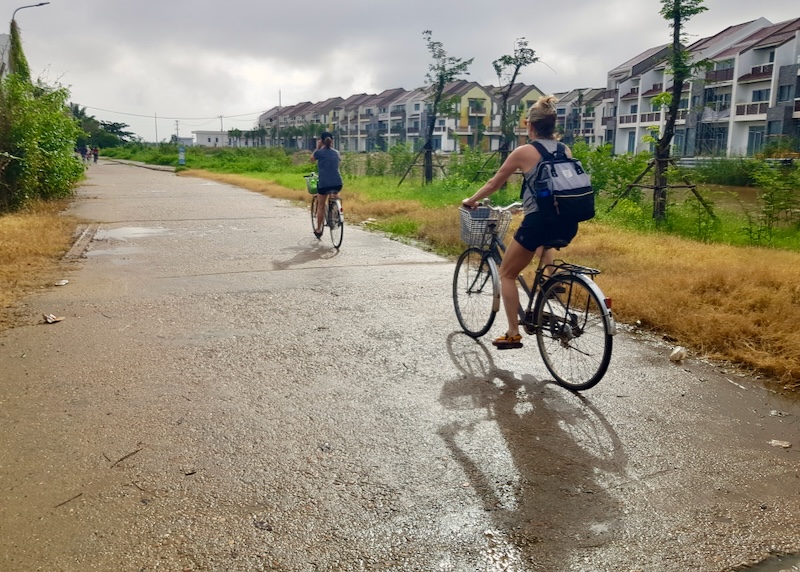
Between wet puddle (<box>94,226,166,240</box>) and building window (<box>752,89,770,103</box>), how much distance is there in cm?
5047

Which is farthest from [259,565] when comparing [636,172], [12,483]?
[636,172]

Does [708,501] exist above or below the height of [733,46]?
below

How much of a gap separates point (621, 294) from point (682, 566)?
4.51m

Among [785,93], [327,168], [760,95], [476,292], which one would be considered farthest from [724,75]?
[476,292]

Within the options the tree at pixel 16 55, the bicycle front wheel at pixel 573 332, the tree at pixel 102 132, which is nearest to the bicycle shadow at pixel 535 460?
the bicycle front wheel at pixel 573 332

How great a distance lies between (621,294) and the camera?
7039 millimetres

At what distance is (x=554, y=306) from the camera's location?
498 centimetres

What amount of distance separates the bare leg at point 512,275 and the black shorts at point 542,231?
13 centimetres

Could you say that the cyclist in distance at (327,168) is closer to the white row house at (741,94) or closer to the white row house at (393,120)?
the white row house at (741,94)

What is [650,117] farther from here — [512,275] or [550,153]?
[550,153]

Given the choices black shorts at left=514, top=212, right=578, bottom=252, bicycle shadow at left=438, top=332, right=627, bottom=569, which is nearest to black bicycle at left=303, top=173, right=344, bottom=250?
bicycle shadow at left=438, top=332, right=627, bottom=569

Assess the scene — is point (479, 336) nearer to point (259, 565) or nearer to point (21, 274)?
point (259, 565)

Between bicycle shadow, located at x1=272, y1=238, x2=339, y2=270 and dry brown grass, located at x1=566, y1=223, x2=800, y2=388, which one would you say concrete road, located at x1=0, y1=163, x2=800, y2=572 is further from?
bicycle shadow, located at x1=272, y1=238, x2=339, y2=270

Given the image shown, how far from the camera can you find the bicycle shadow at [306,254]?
981cm
